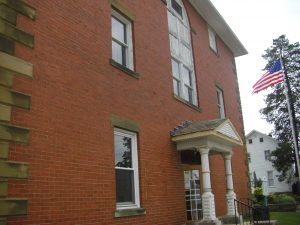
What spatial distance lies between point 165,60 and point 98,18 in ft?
11.9

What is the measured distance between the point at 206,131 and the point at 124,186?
3.16 m

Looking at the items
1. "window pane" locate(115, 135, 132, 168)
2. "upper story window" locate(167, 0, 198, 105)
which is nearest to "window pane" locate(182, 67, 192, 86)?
"upper story window" locate(167, 0, 198, 105)

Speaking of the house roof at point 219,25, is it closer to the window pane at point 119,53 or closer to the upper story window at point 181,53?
the upper story window at point 181,53

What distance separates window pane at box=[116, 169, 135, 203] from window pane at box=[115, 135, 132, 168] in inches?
7.8

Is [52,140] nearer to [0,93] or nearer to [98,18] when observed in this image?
[0,93]

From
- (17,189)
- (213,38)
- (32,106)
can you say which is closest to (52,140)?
(32,106)

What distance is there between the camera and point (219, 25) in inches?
744

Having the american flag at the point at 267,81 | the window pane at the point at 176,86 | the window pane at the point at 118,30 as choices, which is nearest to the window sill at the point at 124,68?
the window pane at the point at 118,30

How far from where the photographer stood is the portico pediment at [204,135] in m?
11.6

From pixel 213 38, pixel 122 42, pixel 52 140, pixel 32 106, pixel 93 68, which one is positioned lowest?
pixel 52 140

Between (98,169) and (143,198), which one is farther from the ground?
(98,169)

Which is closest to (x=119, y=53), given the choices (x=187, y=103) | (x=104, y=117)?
(x=104, y=117)

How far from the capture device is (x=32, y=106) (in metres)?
7.30

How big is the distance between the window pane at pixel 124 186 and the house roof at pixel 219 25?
937 centimetres
